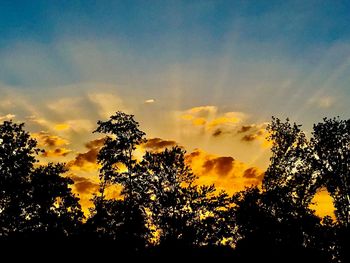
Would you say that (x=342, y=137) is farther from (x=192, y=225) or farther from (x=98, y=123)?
(x=98, y=123)

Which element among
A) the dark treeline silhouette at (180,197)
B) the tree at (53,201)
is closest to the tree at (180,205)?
the dark treeline silhouette at (180,197)

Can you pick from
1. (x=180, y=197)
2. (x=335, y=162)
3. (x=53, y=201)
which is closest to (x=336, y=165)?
(x=335, y=162)

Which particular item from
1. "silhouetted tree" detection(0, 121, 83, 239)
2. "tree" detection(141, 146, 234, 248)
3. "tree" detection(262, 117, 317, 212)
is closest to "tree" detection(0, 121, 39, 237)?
"silhouetted tree" detection(0, 121, 83, 239)

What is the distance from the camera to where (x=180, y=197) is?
49.0 m

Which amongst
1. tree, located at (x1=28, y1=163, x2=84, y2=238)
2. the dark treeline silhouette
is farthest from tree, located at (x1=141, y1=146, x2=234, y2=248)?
tree, located at (x1=28, y1=163, x2=84, y2=238)

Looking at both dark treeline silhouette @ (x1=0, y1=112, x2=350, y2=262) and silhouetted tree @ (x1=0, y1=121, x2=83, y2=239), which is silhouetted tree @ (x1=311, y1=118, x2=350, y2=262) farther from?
silhouetted tree @ (x1=0, y1=121, x2=83, y2=239)

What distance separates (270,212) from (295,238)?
460 cm

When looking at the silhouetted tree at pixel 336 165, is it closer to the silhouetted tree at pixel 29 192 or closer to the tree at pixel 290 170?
the tree at pixel 290 170

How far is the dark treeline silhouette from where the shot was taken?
1748 inches

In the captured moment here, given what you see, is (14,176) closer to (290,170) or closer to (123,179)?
(123,179)

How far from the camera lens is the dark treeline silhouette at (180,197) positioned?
4441 centimetres

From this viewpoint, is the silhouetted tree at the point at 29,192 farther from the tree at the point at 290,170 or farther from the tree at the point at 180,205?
the tree at the point at 290,170

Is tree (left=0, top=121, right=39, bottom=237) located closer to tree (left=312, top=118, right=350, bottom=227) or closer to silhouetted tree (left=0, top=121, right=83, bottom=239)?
silhouetted tree (left=0, top=121, right=83, bottom=239)

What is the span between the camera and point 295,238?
148 feet
